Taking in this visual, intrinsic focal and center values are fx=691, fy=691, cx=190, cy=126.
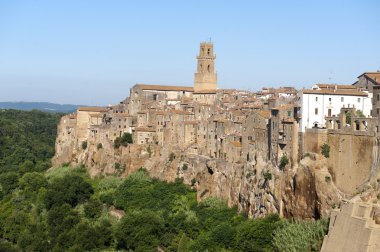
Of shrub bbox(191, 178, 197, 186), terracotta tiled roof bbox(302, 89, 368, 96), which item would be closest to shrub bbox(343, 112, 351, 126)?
terracotta tiled roof bbox(302, 89, 368, 96)

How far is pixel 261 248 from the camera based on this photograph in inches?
1766

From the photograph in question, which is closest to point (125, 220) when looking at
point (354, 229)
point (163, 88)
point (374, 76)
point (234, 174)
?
point (234, 174)

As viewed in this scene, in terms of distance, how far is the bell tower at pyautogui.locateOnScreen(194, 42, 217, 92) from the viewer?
278 feet

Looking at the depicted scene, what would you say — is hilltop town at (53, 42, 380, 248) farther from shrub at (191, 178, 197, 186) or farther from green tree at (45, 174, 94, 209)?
green tree at (45, 174, 94, 209)

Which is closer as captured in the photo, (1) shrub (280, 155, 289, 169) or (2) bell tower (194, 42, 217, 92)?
(1) shrub (280, 155, 289, 169)

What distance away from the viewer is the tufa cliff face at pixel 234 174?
4369cm

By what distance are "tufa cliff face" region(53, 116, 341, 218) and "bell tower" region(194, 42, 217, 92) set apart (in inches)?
647

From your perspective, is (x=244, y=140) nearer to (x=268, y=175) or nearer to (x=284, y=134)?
(x=268, y=175)

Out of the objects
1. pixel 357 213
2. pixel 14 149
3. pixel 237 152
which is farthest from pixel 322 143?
pixel 14 149

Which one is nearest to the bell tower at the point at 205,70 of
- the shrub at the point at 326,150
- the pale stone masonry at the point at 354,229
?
the shrub at the point at 326,150

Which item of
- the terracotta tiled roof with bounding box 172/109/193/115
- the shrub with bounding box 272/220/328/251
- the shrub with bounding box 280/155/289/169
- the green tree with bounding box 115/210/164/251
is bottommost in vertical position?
the green tree with bounding box 115/210/164/251

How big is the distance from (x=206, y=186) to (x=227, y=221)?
23.5ft

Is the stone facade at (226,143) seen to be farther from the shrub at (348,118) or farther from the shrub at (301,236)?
the shrub at (301,236)

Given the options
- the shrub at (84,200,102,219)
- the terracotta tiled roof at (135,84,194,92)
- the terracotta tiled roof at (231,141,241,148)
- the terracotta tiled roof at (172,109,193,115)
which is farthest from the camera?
the terracotta tiled roof at (135,84,194,92)
